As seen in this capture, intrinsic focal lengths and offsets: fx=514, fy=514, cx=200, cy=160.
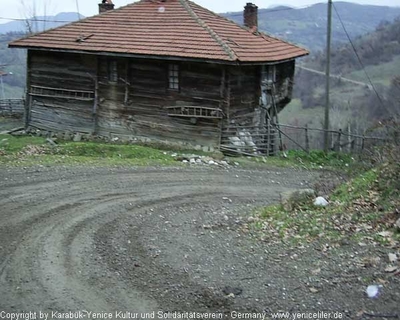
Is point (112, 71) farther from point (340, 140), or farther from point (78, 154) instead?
point (340, 140)

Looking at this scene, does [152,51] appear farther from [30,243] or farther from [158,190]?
[30,243]

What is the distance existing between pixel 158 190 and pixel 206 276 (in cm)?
606

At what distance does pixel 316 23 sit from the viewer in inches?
6599

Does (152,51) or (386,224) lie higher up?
(152,51)

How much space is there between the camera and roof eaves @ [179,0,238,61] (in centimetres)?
1839

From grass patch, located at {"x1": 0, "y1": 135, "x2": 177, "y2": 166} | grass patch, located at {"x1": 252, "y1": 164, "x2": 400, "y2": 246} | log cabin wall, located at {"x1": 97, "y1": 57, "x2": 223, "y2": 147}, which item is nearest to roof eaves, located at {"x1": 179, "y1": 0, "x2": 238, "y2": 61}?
log cabin wall, located at {"x1": 97, "y1": 57, "x2": 223, "y2": 147}

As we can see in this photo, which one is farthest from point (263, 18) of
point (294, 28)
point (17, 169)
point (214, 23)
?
point (17, 169)

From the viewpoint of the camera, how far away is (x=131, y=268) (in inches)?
295

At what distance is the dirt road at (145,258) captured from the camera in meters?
6.36

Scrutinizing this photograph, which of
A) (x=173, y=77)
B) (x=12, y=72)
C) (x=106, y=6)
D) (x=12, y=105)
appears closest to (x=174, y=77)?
(x=173, y=77)

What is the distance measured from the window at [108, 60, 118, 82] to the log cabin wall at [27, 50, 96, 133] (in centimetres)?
73

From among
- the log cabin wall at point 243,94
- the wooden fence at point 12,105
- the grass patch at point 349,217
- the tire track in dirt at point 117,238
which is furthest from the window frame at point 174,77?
the wooden fence at point 12,105

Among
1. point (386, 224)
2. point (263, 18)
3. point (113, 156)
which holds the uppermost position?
point (263, 18)

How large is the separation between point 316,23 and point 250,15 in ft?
499
